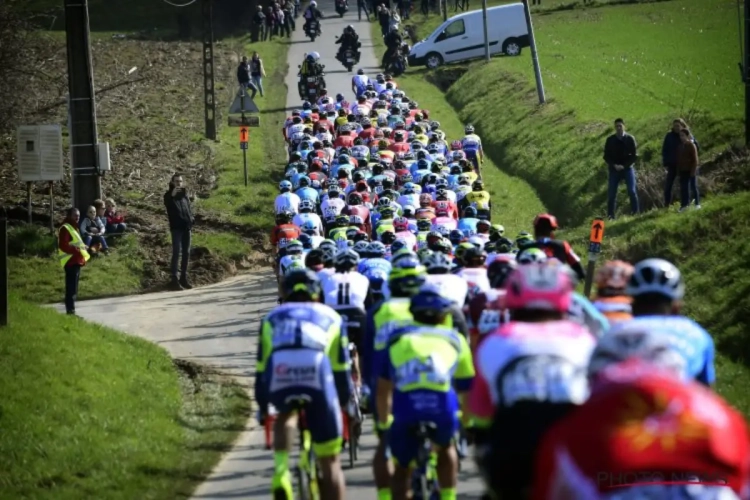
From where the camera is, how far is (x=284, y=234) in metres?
21.8

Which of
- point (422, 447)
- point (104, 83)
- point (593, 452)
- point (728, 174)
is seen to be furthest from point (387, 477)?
point (104, 83)

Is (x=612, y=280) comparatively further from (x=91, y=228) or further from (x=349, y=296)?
(x=91, y=228)

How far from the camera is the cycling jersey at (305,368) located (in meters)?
9.91

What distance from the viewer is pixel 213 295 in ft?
83.8

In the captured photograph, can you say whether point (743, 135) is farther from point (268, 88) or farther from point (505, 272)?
point (268, 88)

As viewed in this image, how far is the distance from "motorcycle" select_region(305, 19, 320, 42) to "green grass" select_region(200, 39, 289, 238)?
21.4ft

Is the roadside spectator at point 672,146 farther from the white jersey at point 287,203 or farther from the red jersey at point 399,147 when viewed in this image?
the red jersey at point 399,147

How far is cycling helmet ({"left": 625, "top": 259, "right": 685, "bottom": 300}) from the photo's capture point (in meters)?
7.66

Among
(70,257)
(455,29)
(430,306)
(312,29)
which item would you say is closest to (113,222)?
(70,257)

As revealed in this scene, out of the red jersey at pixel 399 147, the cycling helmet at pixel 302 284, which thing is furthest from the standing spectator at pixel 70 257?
the cycling helmet at pixel 302 284

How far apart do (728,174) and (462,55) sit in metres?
29.4

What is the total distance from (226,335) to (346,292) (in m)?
7.77

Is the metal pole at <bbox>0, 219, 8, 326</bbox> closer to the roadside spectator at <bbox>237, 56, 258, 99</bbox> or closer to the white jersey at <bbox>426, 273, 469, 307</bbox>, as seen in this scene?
the white jersey at <bbox>426, 273, 469, 307</bbox>

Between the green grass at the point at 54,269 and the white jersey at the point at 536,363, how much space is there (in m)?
19.1
